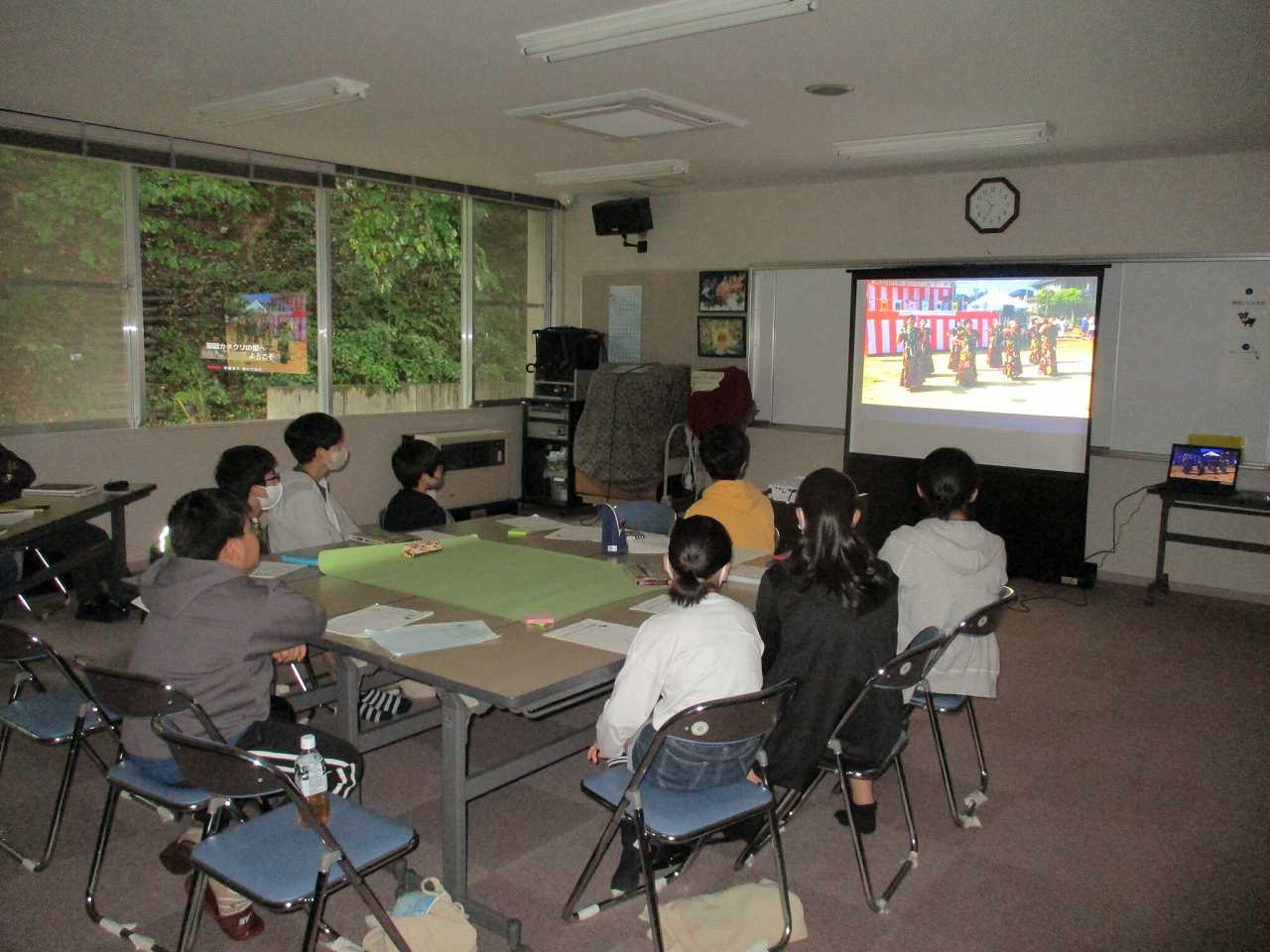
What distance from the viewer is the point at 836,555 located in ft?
8.43

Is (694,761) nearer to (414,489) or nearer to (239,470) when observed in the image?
(239,470)

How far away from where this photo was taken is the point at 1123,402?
20.2 feet

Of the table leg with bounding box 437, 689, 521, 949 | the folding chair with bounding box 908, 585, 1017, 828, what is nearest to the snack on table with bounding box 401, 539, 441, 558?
the table leg with bounding box 437, 689, 521, 949

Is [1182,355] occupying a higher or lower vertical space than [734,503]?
higher

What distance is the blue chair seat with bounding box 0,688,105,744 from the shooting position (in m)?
2.58

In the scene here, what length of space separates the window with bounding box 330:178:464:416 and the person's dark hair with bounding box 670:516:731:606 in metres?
5.34

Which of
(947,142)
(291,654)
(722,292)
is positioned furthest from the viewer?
(722,292)

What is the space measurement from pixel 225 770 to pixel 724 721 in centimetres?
105

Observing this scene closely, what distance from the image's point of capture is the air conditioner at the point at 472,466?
761cm

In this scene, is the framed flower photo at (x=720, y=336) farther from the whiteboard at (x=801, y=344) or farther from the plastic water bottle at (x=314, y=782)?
the plastic water bottle at (x=314, y=782)

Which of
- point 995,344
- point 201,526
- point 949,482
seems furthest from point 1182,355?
point 201,526

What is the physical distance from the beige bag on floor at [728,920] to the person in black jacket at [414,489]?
1988 millimetres

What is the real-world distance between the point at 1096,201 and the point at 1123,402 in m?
1.29

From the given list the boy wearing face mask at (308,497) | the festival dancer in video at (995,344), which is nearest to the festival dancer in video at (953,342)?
the festival dancer in video at (995,344)
